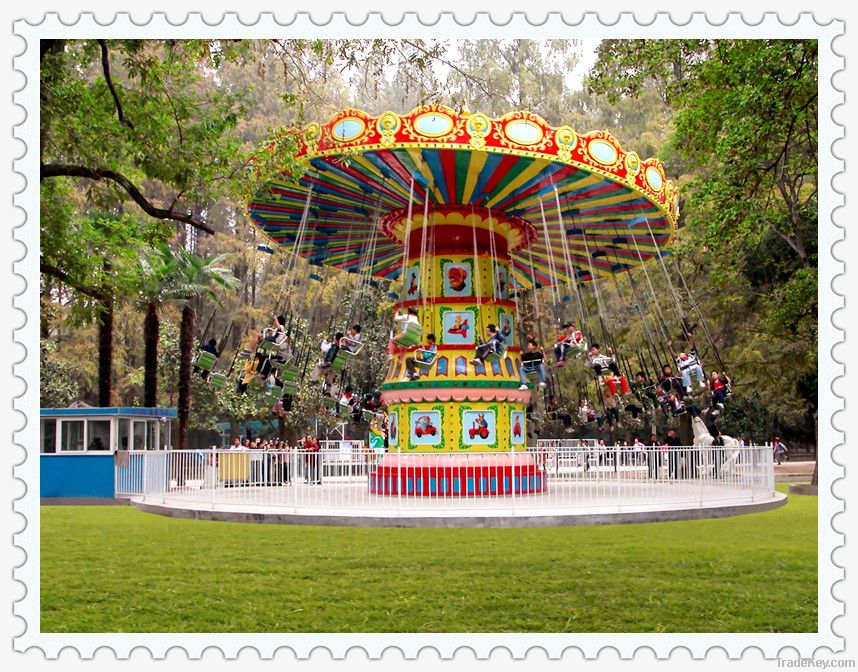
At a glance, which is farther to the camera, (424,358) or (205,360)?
(424,358)

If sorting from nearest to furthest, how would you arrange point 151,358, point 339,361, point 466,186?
1. point 339,361
2. point 466,186
3. point 151,358

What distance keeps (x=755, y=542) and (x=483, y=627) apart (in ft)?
16.5

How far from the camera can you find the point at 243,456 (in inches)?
718

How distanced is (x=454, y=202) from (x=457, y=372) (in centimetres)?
295

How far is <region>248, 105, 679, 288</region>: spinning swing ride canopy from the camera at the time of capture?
12.8 meters

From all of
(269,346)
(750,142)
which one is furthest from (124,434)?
(750,142)

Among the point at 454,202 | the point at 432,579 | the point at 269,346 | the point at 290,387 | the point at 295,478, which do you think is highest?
the point at 454,202

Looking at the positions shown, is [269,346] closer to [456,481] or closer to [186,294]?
[456,481]

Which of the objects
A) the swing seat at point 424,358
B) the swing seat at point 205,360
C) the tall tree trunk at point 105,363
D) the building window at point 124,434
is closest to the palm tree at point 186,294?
the tall tree trunk at point 105,363

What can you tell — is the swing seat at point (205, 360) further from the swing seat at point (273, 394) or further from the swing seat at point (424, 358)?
the swing seat at point (424, 358)

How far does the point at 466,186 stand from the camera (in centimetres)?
1477

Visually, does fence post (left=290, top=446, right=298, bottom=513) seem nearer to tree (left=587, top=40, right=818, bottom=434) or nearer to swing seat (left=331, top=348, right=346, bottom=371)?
swing seat (left=331, top=348, right=346, bottom=371)

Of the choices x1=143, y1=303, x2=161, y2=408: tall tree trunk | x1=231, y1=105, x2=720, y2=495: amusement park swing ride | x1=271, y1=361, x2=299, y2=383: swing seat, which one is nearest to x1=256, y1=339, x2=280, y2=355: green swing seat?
x1=271, y1=361, x2=299, y2=383: swing seat

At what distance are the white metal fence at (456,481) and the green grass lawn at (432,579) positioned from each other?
134 centimetres
